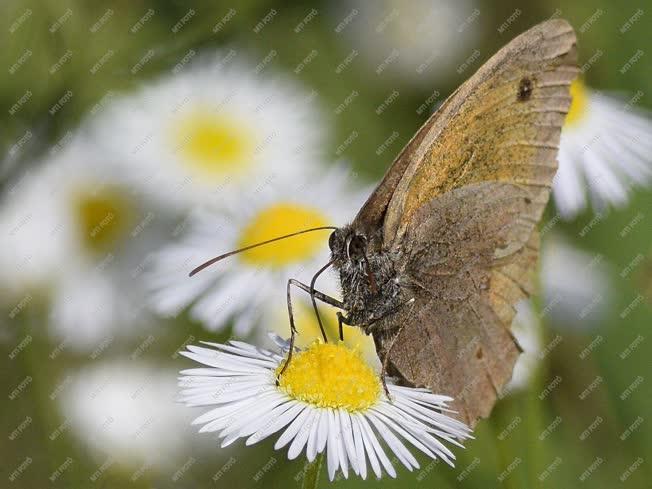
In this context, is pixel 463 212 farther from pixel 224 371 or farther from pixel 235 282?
pixel 235 282

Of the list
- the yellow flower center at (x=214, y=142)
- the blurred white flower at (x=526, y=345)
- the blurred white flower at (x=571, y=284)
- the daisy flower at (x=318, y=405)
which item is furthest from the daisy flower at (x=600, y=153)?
the daisy flower at (x=318, y=405)

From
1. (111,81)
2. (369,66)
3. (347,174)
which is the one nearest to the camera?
(111,81)

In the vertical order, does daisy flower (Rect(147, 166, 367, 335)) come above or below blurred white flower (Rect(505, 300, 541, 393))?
above

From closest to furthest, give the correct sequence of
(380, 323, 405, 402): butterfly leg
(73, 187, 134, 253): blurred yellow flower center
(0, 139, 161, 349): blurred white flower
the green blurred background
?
(380, 323, 405, 402): butterfly leg, the green blurred background, (0, 139, 161, 349): blurred white flower, (73, 187, 134, 253): blurred yellow flower center

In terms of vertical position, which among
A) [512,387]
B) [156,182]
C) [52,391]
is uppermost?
[156,182]

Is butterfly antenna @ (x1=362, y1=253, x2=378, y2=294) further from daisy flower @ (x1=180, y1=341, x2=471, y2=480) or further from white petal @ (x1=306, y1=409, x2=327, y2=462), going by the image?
white petal @ (x1=306, y1=409, x2=327, y2=462)

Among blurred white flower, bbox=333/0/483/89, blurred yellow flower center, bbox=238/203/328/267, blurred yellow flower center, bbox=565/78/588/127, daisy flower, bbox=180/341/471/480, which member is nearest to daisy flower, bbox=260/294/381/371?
blurred yellow flower center, bbox=238/203/328/267

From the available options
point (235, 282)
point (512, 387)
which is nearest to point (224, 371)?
point (235, 282)
